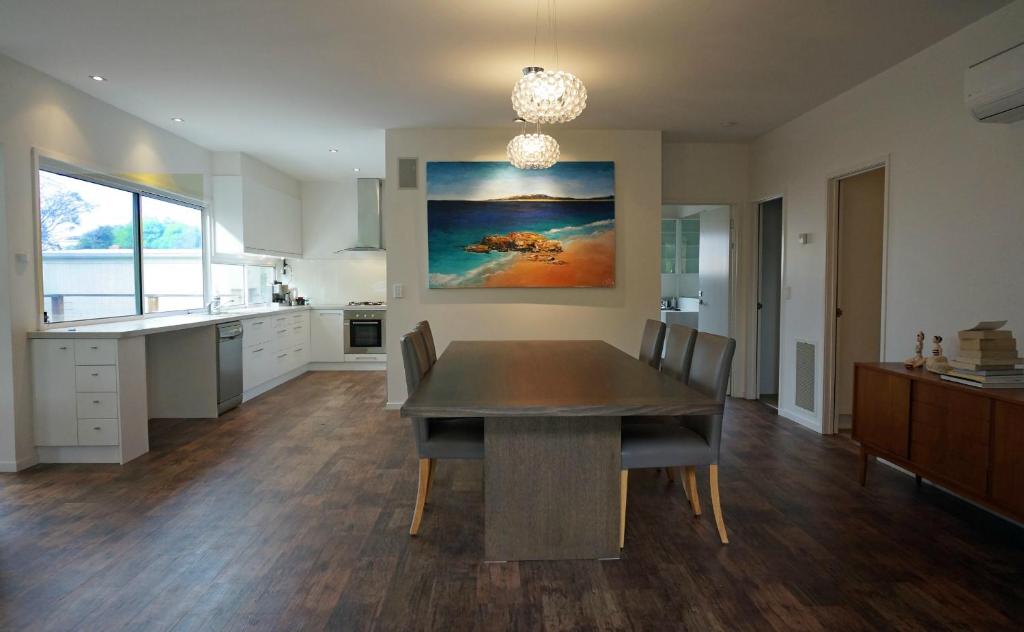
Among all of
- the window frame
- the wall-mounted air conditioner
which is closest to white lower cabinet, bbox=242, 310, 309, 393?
the window frame

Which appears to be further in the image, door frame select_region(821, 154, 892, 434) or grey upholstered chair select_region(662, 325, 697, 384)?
door frame select_region(821, 154, 892, 434)

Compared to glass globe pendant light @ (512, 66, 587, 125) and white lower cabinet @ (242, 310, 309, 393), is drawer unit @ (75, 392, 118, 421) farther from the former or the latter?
glass globe pendant light @ (512, 66, 587, 125)

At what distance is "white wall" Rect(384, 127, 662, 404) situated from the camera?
5.37 m

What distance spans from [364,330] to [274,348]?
1361 millimetres

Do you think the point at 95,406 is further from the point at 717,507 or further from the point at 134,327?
the point at 717,507

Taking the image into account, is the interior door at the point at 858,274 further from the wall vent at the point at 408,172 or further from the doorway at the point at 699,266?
the wall vent at the point at 408,172

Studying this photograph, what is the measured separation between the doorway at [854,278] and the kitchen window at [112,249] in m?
5.70

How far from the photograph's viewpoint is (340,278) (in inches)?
324

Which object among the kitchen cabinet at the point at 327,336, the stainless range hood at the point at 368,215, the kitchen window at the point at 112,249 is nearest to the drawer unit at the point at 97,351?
the kitchen window at the point at 112,249

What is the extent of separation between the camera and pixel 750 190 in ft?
19.4

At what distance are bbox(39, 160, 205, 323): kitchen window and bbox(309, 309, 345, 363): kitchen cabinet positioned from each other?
5.86 feet

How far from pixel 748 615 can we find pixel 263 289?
694 cm

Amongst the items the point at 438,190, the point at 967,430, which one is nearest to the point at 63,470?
the point at 438,190

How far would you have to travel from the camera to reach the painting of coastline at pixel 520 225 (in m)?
5.35
